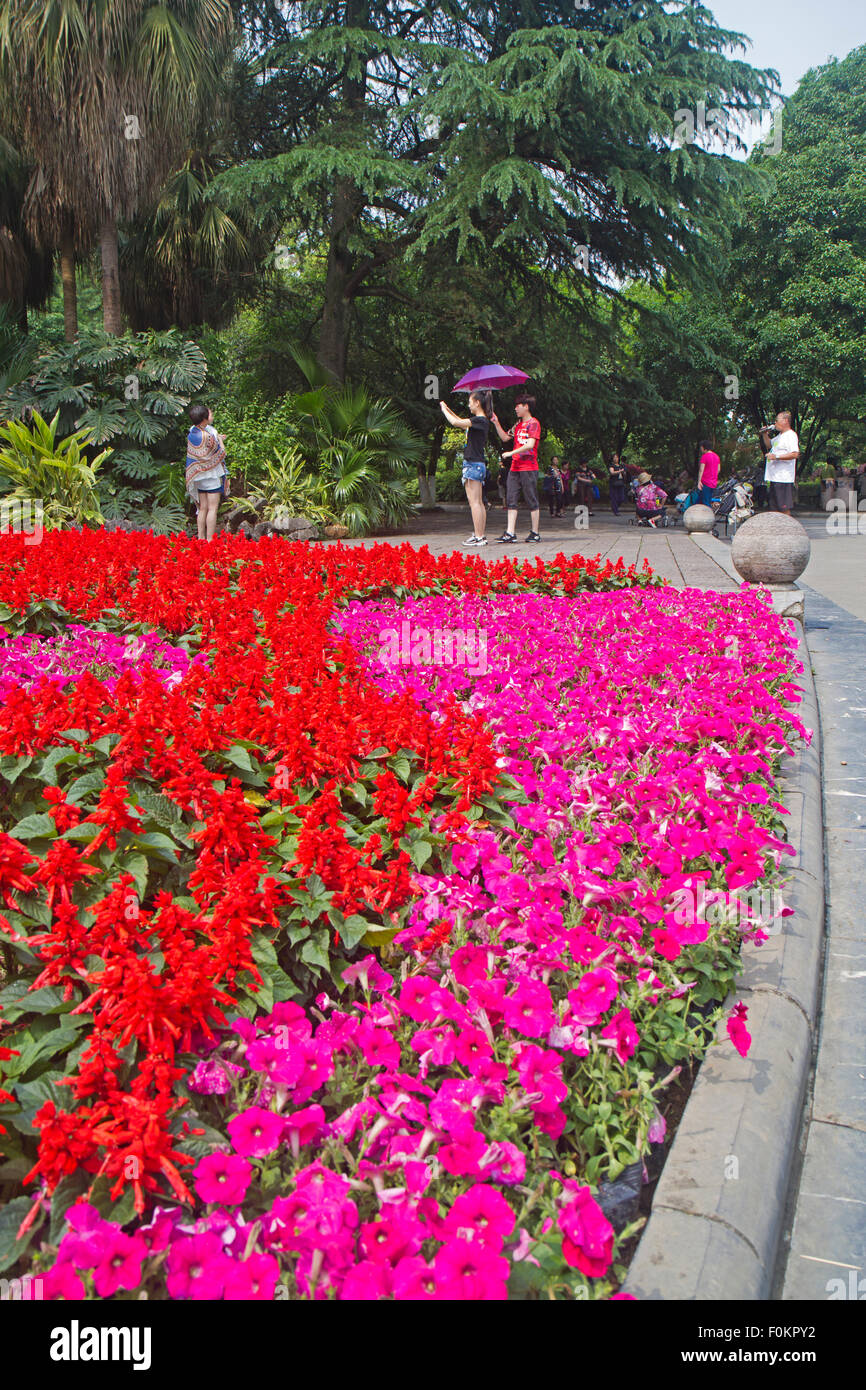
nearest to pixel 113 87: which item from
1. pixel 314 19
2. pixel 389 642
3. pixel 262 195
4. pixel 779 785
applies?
pixel 262 195

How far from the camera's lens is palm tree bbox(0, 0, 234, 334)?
1262cm

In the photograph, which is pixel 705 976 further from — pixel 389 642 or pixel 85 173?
pixel 85 173

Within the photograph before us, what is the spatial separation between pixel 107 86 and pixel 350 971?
14697 mm

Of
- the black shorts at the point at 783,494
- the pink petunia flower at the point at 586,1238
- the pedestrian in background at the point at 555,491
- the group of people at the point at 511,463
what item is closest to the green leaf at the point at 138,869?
the pink petunia flower at the point at 586,1238

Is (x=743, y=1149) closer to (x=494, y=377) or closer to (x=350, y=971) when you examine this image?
(x=350, y=971)

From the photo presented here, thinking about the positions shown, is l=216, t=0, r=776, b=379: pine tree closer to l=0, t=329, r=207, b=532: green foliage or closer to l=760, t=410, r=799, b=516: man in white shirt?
l=0, t=329, r=207, b=532: green foliage

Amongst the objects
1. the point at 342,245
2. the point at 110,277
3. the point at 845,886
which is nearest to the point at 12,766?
the point at 845,886

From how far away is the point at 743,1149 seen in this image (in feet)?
6.00

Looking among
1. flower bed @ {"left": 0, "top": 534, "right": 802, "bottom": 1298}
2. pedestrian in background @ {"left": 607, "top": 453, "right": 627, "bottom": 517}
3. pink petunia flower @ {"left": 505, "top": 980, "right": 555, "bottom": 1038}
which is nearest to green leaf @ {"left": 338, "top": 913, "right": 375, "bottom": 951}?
flower bed @ {"left": 0, "top": 534, "right": 802, "bottom": 1298}

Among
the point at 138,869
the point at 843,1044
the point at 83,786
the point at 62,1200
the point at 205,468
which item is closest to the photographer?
the point at 62,1200

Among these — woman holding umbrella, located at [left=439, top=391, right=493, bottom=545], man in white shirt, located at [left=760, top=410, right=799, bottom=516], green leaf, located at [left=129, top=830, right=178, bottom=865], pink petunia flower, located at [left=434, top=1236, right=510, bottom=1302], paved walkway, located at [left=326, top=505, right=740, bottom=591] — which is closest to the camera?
pink petunia flower, located at [left=434, top=1236, right=510, bottom=1302]

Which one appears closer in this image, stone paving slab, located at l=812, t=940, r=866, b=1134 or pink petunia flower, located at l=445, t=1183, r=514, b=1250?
pink petunia flower, located at l=445, t=1183, r=514, b=1250

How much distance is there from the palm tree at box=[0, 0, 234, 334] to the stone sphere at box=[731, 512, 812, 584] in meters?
11.0
